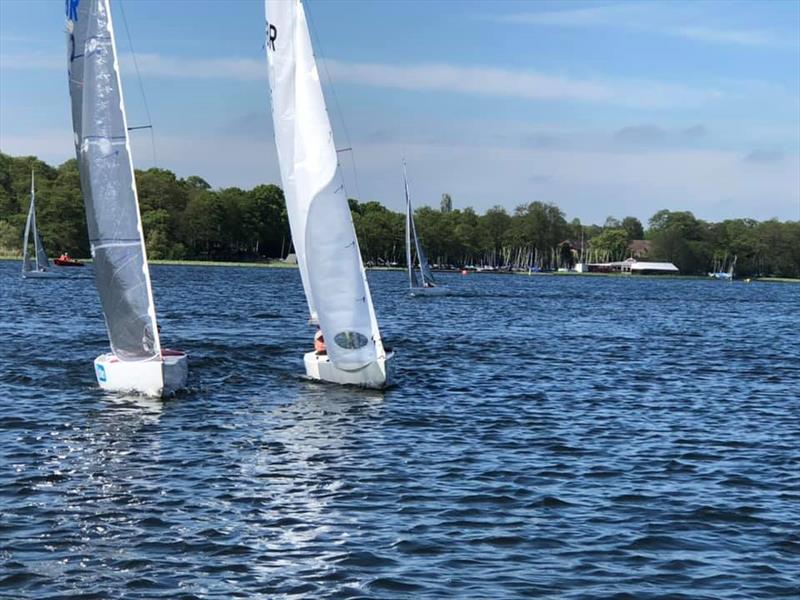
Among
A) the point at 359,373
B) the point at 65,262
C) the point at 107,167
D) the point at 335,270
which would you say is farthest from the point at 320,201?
the point at 65,262

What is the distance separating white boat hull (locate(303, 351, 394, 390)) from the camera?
1196 inches

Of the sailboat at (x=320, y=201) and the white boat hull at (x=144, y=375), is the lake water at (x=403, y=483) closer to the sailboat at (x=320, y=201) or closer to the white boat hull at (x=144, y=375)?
the white boat hull at (x=144, y=375)

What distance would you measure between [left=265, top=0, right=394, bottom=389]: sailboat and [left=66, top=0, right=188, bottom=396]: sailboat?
187 inches

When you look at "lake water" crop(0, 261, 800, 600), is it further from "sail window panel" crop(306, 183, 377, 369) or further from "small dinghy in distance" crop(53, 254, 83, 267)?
"small dinghy in distance" crop(53, 254, 83, 267)

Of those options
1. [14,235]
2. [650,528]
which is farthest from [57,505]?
[14,235]

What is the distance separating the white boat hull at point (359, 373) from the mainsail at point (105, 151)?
5900mm

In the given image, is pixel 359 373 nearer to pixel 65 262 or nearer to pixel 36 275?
pixel 36 275

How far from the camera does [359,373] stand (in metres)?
30.5

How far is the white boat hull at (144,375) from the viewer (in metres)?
27.5

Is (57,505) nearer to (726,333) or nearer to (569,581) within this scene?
(569,581)

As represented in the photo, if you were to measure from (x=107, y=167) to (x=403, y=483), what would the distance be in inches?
450

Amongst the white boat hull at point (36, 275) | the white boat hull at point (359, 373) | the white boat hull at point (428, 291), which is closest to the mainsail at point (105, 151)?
the white boat hull at point (359, 373)

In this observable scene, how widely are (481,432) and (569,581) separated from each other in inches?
411

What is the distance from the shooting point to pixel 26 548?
1498cm
